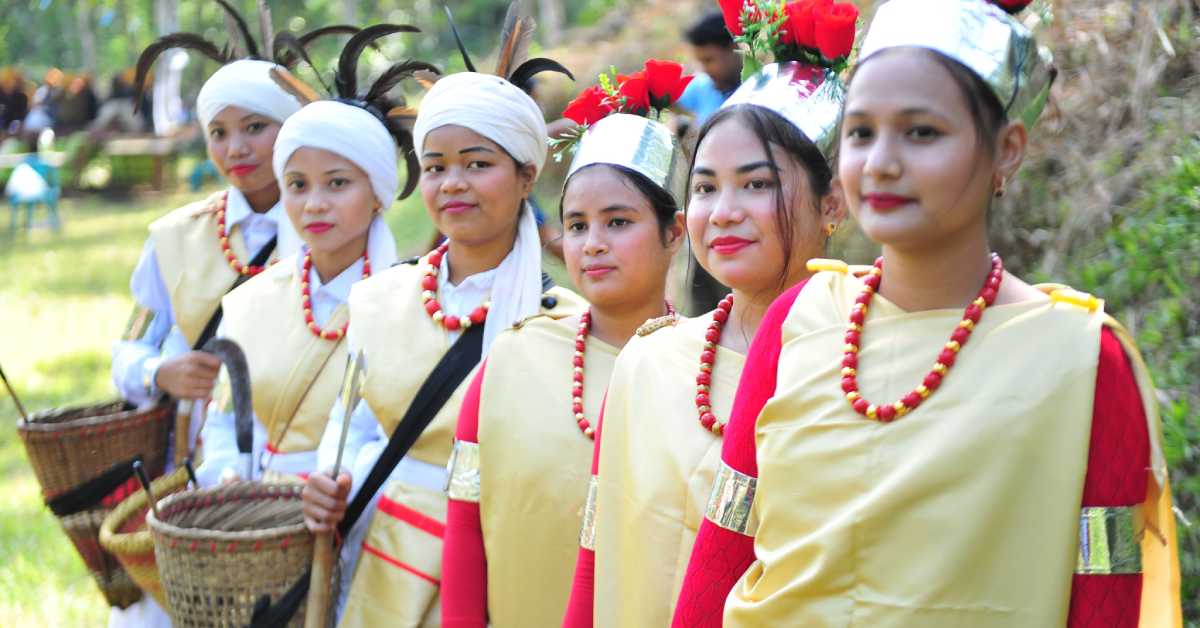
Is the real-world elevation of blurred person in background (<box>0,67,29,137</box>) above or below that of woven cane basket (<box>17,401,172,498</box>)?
above

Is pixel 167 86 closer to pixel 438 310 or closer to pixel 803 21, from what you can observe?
pixel 438 310

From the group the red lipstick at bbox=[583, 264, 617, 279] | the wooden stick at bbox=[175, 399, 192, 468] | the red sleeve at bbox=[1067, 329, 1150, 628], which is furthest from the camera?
the wooden stick at bbox=[175, 399, 192, 468]

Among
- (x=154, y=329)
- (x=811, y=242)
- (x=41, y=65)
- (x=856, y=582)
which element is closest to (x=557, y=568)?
(x=811, y=242)

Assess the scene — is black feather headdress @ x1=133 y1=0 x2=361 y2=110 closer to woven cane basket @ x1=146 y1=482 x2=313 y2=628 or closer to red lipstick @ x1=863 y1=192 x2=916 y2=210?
woven cane basket @ x1=146 y1=482 x2=313 y2=628

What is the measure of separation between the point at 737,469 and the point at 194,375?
2.71 metres

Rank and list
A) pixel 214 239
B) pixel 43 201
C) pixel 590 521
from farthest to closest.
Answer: pixel 43 201 < pixel 214 239 < pixel 590 521

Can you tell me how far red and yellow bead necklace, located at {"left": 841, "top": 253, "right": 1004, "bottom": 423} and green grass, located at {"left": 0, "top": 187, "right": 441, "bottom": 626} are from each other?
202 inches

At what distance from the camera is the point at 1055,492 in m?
2.07

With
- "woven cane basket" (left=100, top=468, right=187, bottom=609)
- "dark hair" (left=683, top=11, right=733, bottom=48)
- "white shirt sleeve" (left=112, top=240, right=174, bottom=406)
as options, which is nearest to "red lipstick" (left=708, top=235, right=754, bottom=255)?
"woven cane basket" (left=100, top=468, right=187, bottom=609)

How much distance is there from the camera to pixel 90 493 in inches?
176

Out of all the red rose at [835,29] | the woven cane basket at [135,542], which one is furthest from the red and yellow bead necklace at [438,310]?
the red rose at [835,29]

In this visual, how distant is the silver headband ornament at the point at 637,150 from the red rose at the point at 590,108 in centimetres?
8

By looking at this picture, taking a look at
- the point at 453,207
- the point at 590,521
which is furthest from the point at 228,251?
the point at 590,521

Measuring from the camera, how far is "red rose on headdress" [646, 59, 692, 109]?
11.0 feet
